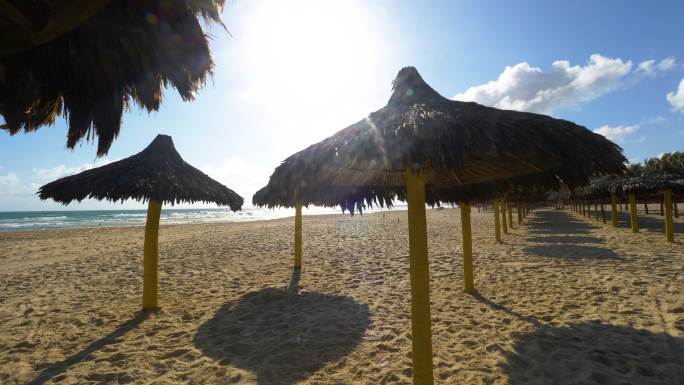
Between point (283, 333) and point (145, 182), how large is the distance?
321 centimetres

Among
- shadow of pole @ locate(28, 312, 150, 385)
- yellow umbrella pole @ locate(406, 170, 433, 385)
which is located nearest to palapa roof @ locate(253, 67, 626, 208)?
yellow umbrella pole @ locate(406, 170, 433, 385)

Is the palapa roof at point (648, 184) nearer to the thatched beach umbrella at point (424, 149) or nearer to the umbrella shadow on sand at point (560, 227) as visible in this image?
the umbrella shadow on sand at point (560, 227)

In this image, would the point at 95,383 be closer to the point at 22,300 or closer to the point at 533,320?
the point at 22,300

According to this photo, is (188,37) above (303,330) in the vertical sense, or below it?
above

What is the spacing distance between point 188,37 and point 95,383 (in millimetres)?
3539

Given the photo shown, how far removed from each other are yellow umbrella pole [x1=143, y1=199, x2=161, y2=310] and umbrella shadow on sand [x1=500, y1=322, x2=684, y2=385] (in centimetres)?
536

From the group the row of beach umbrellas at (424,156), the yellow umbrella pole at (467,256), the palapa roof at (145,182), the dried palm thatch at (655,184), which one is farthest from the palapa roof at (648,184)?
the palapa roof at (145,182)

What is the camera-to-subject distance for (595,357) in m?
Result: 3.32

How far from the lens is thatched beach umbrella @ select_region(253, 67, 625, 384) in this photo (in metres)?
2.19

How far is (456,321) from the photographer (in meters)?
4.46

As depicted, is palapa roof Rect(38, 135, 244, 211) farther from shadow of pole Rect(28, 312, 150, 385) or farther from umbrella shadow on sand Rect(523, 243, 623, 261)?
umbrella shadow on sand Rect(523, 243, 623, 261)

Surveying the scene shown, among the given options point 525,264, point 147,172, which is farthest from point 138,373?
point 525,264

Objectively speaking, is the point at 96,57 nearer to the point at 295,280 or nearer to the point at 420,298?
the point at 420,298

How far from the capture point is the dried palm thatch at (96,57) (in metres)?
1.81
